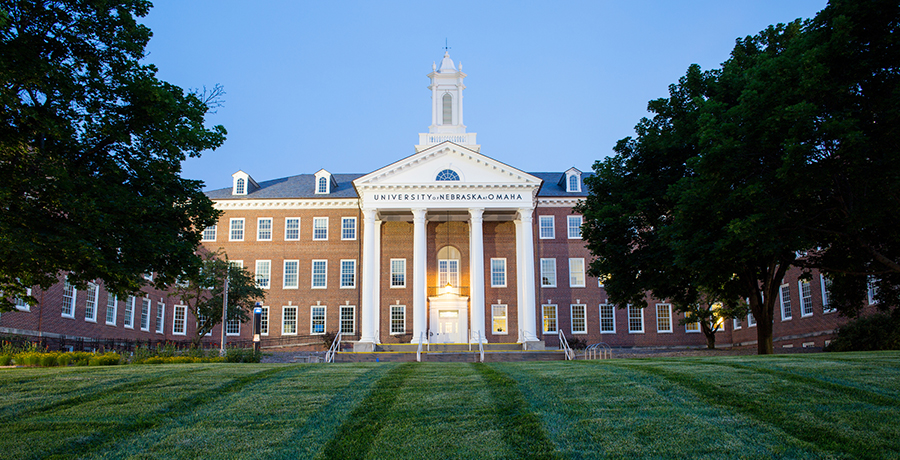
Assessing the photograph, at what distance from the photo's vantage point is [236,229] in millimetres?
49156

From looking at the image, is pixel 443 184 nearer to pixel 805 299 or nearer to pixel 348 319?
pixel 348 319

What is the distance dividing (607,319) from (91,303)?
33228 mm

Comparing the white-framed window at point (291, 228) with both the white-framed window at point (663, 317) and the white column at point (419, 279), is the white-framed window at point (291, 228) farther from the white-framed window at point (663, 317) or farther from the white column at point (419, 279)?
the white-framed window at point (663, 317)

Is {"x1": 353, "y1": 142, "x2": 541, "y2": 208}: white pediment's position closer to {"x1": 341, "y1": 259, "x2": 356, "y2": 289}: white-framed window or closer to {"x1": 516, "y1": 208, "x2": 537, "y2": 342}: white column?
{"x1": 516, "y1": 208, "x2": 537, "y2": 342}: white column

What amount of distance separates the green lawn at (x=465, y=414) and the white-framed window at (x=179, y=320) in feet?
114

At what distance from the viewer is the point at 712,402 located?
35.1ft

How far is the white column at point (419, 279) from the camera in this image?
39875 mm

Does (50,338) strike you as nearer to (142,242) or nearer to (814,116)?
(142,242)

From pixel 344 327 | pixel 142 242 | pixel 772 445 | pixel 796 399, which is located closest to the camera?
pixel 772 445

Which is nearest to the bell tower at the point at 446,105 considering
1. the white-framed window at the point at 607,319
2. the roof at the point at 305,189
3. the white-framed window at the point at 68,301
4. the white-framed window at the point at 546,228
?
the roof at the point at 305,189

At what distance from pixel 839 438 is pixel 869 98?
1041 cm

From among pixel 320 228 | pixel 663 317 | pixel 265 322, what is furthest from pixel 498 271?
pixel 265 322

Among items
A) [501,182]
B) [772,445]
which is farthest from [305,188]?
[772,445]

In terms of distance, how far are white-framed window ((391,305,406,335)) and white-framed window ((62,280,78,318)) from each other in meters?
20.1
